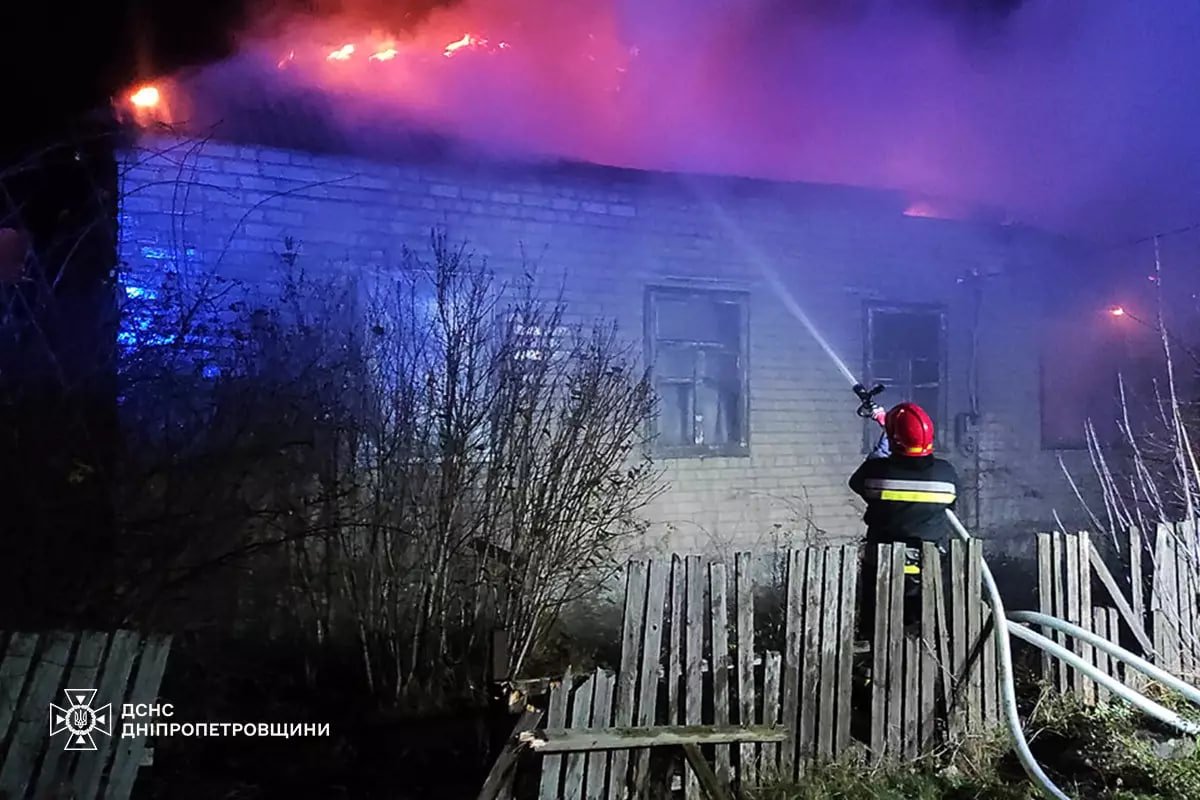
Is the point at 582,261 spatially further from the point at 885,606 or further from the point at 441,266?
the point at 885,606

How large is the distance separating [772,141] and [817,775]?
1313 centimetres

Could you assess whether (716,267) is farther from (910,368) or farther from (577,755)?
(577,755)

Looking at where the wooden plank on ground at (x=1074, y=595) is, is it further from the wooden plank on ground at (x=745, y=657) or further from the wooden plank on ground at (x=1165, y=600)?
the wooden plank on ground at (x=745, y=657)

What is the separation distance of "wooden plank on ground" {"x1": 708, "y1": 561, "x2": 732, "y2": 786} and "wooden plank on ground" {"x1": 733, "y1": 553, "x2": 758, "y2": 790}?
0.07m

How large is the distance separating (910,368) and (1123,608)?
544 cm

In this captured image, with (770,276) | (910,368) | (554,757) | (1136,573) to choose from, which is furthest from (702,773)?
(910,368)

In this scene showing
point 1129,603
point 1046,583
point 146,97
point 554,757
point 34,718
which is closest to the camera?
point 34,718

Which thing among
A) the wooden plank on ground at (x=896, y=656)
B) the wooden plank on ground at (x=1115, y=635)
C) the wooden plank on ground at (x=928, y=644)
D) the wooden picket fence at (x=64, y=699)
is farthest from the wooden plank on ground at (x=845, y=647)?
the wooden picket fence at (x=64, y=699)

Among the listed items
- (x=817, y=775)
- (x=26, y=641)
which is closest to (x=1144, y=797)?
(x=817, y=775)

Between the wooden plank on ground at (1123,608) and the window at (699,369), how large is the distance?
4252 mm

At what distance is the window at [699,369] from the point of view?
28.9 ft

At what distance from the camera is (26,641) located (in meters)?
3.42

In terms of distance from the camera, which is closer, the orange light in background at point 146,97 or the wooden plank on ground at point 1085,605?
the wooden plank on ground at point 1085,605

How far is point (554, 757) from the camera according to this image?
12.0ft
